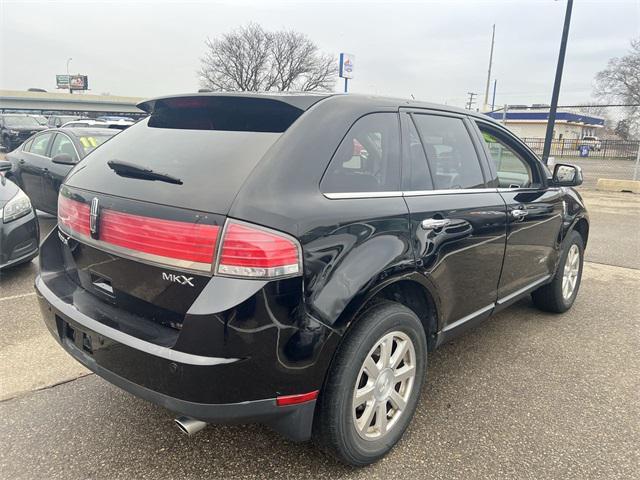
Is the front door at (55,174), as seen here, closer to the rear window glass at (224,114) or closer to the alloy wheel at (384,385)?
the rear window glass at (224,114)

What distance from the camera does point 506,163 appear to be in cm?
349

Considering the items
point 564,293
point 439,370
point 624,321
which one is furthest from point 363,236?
point 624,321

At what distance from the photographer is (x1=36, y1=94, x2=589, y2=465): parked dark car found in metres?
1.76

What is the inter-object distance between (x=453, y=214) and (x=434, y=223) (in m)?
0.21

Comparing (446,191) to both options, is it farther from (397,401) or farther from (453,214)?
(397,401)

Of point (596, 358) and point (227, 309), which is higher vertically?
point (227, 309)

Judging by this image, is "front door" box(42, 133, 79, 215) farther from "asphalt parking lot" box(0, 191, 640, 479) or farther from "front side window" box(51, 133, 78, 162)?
"asphalt parking lot" box(0, 191, 640, 479)

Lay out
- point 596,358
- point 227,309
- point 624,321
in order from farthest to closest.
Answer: point 624,321 → point 596,358 → point 227,309

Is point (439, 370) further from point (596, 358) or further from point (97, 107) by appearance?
point (97, 107)

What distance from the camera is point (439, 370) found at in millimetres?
3203

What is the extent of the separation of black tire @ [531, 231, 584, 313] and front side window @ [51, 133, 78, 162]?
6.17 meters

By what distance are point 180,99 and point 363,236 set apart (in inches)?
47.9

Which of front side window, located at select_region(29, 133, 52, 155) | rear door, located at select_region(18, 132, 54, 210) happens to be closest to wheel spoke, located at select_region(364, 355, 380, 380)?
rear door, located at select_region(18, 132, 54, 210)

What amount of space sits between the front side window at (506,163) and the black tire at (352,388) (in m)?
1.52
